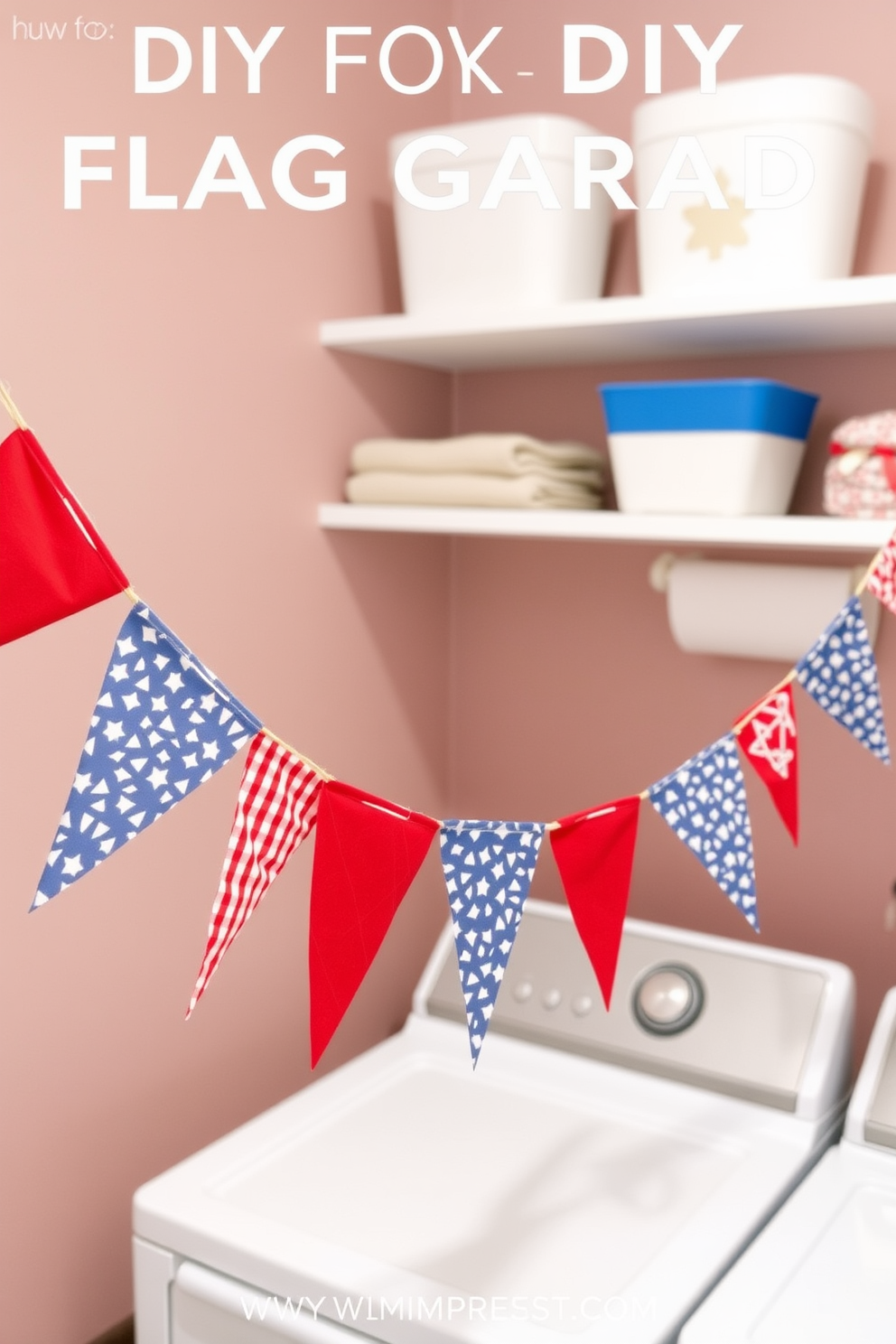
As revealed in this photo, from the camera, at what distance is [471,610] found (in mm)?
2035

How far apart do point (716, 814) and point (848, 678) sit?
0.24 meters

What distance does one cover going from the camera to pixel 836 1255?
126cm

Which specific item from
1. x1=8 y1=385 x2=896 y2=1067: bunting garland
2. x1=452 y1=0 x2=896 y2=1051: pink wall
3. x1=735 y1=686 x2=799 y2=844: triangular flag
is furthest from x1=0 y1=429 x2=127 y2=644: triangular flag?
x1=452 y1=0 x2=896 y2=1051: pink wall

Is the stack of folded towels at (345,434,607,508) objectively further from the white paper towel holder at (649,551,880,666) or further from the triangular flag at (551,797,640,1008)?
the triangular flag at (551,797,640,1008)

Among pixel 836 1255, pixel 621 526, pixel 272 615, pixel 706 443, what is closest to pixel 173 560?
pixel 272 615

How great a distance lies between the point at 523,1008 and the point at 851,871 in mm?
496

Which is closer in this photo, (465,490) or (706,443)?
(706,443)

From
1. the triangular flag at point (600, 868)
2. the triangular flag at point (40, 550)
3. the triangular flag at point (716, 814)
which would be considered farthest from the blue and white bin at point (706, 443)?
the triangular flag at point (40, 550)

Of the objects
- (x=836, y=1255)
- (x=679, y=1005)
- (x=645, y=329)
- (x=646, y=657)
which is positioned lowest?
(x=836, y=1255)

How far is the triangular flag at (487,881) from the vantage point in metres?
1.03

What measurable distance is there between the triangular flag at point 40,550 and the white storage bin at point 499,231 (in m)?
0.86

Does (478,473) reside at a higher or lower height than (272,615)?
higher

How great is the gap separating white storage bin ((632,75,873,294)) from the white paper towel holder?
1.20ft

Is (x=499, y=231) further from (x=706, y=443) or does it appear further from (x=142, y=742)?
(x=142, y=742)
